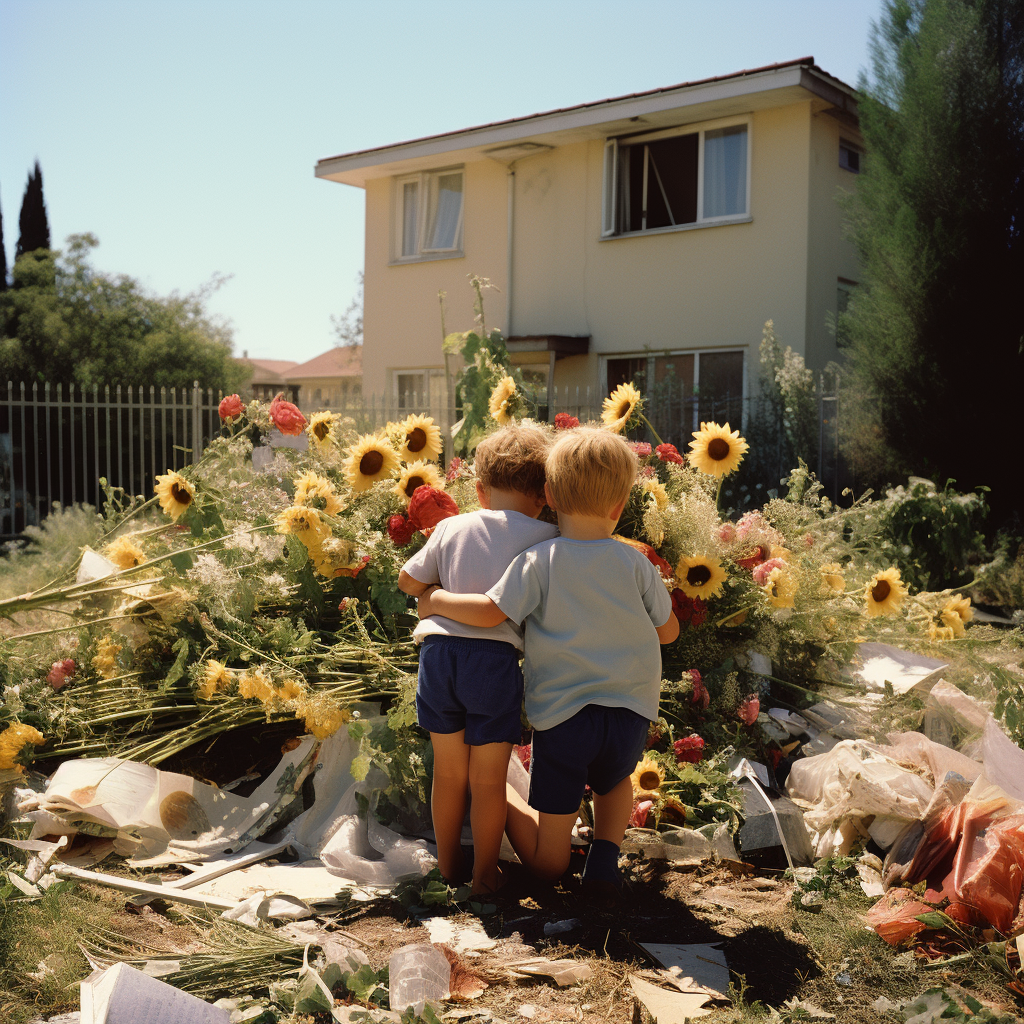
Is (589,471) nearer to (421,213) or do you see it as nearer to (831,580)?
(831,580)

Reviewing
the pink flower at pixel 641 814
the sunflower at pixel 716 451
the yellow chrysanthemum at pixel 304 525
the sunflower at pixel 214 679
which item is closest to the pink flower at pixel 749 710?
the pink flower at pixel 641 814

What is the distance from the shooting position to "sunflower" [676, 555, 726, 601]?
11.3 ft

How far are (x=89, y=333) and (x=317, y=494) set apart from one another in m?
16.6

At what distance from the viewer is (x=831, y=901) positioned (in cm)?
269

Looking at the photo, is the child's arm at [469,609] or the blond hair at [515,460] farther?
the blond hair at [515,460]

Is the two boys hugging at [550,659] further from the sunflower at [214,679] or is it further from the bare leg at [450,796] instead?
the sunflower at [214,679]

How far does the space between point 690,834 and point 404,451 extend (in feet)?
5.81

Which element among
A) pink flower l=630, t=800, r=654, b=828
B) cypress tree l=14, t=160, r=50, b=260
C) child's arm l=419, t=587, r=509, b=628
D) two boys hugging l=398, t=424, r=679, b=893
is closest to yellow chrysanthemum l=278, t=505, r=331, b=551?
two boys hugging l=398, t=424, r=679, b=893

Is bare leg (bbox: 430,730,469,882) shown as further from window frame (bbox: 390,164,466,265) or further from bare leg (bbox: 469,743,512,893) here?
window frame (bbox: 390,164,466,265)

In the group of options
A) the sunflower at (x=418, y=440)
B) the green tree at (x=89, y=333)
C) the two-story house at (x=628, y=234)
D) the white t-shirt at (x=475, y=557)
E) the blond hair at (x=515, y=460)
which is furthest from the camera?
the green tree at (x=89, y=333)

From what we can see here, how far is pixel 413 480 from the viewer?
3525 mm

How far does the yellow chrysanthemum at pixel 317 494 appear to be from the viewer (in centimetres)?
365

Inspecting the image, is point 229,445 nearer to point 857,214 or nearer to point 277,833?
point 277,833

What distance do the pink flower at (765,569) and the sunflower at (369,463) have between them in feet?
4.83
